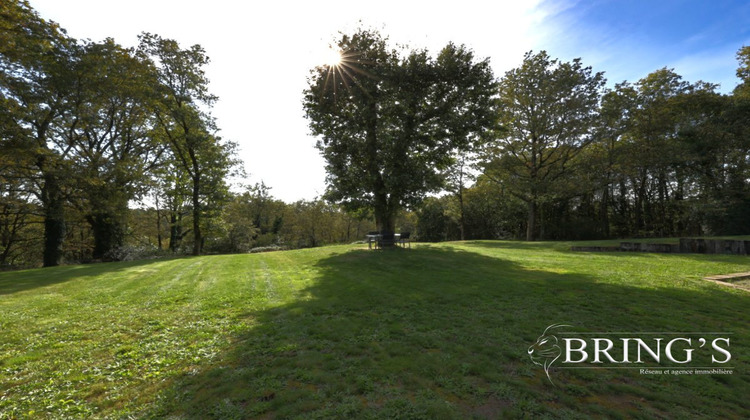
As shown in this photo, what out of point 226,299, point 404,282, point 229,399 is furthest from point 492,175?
point 229,399

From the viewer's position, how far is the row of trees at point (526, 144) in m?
16.3

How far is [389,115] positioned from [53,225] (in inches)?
848

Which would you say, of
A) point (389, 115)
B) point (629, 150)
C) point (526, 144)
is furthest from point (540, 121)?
point (389, 115)

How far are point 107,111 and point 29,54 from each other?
8.64 m

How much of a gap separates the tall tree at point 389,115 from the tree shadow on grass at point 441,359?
927cm

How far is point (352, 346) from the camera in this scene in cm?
446

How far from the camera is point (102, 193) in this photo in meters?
15.3

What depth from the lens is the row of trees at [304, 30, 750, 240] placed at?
53.6 feet

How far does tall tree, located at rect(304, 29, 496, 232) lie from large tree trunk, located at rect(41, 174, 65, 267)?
46.2ft

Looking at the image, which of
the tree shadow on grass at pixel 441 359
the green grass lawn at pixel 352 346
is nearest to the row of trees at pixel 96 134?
the green grass lawn at pixel 352 346

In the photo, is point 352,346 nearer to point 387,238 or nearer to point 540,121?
point 387,238

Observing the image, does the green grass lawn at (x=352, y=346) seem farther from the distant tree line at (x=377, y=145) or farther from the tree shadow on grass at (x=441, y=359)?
the distant tree line at (x=377, y=145)

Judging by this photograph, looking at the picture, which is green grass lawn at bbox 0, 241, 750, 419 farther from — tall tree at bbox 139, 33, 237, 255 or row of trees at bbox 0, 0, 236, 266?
tall tree at bbox 139, 33, 237, 255

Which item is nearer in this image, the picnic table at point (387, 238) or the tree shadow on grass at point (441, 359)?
the tree shadow on grass at point (441, 359)
